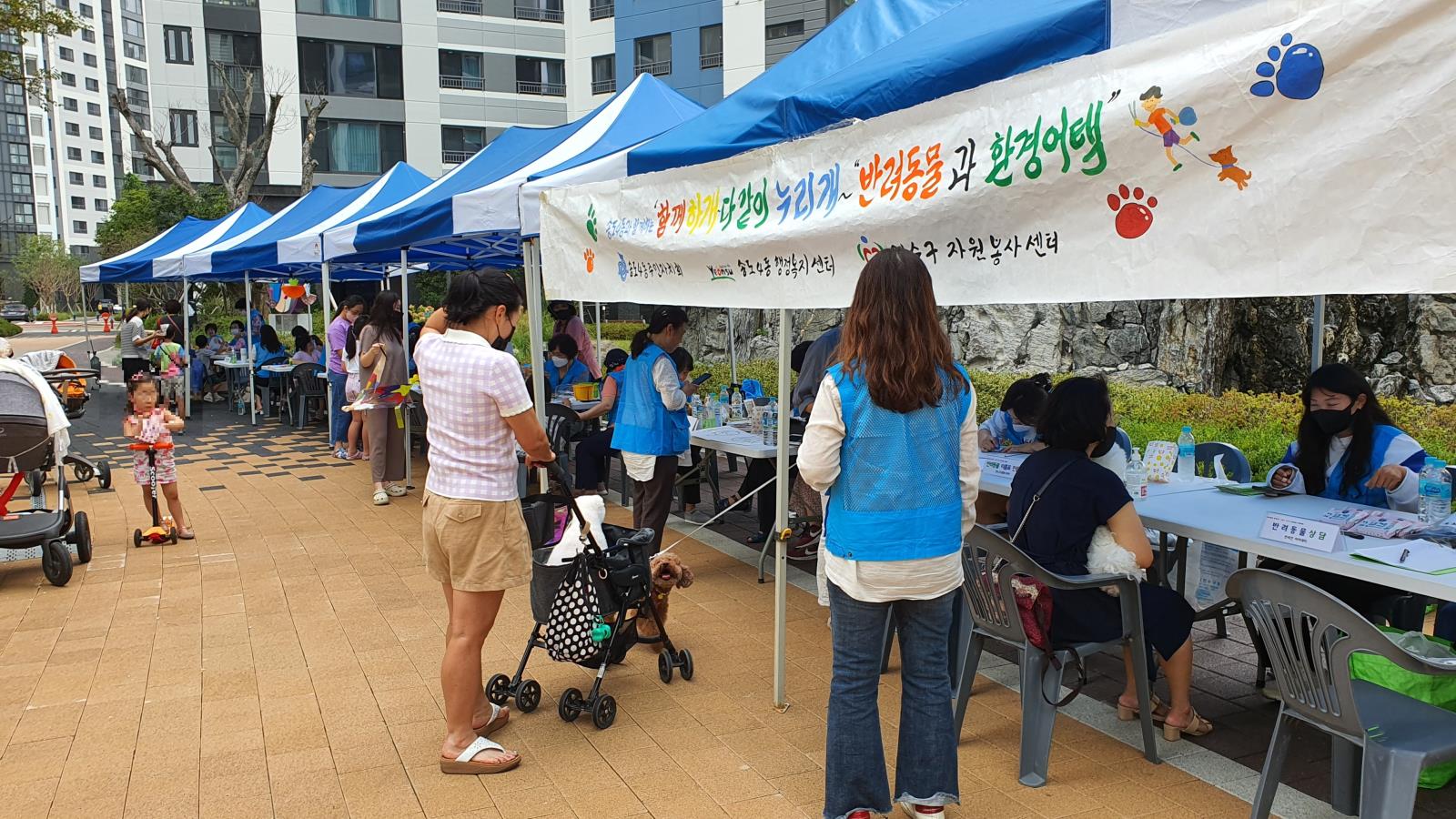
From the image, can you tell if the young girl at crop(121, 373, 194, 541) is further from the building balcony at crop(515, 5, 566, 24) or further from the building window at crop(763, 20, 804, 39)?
the building balcony at crop(515, 5, 566, 24)

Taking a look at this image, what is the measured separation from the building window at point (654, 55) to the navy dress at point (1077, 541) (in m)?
33.2

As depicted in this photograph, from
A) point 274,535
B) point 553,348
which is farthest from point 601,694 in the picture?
point 553,348

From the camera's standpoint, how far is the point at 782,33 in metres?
31.7

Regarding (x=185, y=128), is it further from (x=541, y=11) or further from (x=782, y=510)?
(x=782, y=510)

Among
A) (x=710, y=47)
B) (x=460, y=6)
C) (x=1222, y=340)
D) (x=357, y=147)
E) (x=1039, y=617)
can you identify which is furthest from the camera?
(x=460, y=6)

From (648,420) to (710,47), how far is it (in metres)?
30.3

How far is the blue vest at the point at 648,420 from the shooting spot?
6.16 m

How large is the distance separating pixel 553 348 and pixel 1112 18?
26.1ft

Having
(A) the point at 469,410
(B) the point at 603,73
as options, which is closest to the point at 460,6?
(B) the point at 603,73

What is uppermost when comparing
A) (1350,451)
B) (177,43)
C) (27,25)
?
(177,43)

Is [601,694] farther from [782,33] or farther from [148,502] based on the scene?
[782,33]

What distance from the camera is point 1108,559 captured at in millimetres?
3693

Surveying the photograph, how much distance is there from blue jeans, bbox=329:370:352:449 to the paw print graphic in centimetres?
1087

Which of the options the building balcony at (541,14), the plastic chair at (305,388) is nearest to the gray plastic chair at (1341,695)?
the plastic chair at (305,388)
